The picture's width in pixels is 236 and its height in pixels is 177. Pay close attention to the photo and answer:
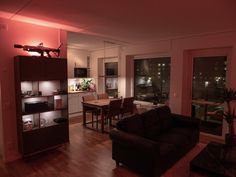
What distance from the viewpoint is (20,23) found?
137 inches

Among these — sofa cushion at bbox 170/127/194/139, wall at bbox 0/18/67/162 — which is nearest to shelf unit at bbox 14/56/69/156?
wall at bbox 0/18/67/162

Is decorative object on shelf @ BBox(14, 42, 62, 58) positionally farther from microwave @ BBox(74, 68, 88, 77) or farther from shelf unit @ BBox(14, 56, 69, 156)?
microwave @ BBox(74, 68, 88, 77)

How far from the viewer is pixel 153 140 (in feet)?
11.4

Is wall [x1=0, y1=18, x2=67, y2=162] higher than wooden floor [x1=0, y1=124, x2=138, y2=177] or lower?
higher

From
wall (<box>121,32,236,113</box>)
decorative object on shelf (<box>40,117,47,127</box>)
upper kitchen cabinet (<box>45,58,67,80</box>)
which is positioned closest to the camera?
upper kitchen cabinet (<box>45,58,67,80</box>)

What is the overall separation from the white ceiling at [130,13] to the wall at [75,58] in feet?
10.2

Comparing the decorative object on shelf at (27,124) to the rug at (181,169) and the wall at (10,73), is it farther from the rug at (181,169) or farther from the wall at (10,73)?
the rug at (181,169)

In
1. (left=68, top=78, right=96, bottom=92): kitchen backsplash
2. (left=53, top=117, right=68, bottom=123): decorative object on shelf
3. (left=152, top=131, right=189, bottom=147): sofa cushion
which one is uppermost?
(left=68, top=78, right=96, bottom=92): kitchen backsplash

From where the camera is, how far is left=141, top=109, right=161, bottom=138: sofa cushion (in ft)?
11.8

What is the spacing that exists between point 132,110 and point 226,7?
394cm

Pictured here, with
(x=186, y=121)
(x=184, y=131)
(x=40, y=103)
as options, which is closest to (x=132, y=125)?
(x=184, y=131)

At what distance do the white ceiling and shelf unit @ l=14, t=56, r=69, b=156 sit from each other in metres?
0.88

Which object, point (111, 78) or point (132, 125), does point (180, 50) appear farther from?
point (111, 78)

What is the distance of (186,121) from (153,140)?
1.21 metres
